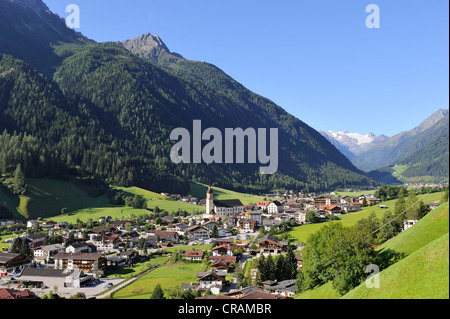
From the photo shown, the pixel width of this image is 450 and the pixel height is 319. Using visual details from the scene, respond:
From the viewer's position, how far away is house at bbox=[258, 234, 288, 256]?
71.3m

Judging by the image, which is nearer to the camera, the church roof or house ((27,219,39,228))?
house ((27,219,39,228))

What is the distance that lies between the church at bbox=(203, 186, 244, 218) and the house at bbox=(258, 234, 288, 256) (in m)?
54.9

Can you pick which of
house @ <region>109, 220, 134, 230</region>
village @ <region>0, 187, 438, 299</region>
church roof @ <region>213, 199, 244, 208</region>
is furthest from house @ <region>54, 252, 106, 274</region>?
church roof @ <region>213, 199, 244, 208</region>

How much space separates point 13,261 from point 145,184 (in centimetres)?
11247

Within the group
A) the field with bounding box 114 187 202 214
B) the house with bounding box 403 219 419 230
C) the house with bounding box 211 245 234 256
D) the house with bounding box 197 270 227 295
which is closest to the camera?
the house with bounding box 197 270 227 295

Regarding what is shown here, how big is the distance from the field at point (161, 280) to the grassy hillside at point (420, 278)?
33.0 m

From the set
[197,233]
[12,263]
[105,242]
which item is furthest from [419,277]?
[197,233]

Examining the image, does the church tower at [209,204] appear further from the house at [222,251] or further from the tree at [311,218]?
the house at [222,251]

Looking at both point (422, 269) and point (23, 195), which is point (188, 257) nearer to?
point (422, 269)

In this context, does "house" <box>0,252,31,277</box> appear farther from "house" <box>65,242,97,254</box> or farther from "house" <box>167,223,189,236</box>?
"house" <box>167,223,189,236</box>

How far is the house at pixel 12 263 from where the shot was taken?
2416 inches

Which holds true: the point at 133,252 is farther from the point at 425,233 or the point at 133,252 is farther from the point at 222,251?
the point at 425,233

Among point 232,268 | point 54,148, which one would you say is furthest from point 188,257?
point 54,148

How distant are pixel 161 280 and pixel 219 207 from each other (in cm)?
8098
